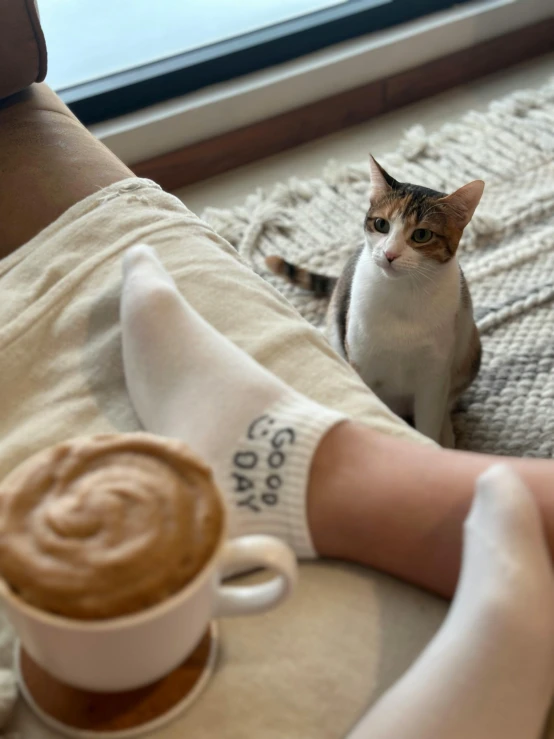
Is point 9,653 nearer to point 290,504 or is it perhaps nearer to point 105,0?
point 290,504

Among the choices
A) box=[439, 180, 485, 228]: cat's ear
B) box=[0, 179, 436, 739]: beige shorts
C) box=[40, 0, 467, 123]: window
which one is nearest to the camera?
box=[0, 179, 436, 739]: beige shorts

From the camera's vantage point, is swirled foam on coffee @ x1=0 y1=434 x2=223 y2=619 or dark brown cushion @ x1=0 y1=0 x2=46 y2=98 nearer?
swirled foam on coffee @ x1=0 y1=434 x2=223 y2=619

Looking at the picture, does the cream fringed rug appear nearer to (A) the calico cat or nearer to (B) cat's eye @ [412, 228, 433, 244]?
(A) the calico cat

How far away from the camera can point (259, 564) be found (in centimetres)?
41

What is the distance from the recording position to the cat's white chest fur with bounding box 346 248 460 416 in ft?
3.14

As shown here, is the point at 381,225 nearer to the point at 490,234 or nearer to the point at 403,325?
the point at 403,325

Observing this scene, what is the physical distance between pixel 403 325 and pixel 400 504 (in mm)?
477

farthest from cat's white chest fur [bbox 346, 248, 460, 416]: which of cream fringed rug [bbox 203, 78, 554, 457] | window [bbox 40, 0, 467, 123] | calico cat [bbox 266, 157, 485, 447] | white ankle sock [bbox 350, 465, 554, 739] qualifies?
window [bbox 40, 0, 467, 123]

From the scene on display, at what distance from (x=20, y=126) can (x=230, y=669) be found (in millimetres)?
613

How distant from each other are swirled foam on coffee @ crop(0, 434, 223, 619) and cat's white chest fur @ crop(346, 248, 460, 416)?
607mm

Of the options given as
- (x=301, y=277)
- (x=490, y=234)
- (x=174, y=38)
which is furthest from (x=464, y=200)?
(x=174, y=38)

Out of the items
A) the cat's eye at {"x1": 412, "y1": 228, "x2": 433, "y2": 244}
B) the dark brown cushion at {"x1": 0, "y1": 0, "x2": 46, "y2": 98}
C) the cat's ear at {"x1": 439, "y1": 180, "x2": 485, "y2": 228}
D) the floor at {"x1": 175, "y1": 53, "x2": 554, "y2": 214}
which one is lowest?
the floor at {"x1": 175, "y1": 53, "x2": 554, "y2": 214}

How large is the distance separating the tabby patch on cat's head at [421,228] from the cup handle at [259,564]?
1.89ft

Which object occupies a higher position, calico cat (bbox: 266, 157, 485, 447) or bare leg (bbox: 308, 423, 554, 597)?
bare leg (bbox: 308, 423, 554, 597)
